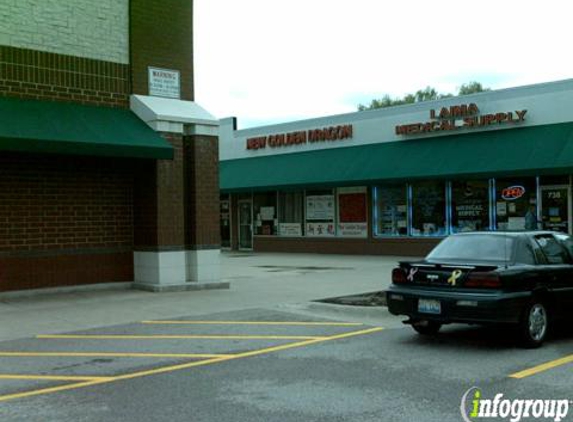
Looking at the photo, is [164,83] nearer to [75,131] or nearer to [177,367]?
[75,131]

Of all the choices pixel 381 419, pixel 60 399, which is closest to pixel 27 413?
pixel 60 399

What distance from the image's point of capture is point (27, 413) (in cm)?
594

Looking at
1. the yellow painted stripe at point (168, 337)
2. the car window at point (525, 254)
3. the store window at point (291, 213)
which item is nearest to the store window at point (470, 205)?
the store window at point (291, 213)

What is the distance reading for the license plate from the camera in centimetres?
842

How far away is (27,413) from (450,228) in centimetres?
1847

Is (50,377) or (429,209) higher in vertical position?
(429,209)

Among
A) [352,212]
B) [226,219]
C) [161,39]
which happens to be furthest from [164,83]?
[226,219]

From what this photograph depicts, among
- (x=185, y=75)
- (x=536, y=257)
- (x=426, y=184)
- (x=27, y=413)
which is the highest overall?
(x=185, y=75)

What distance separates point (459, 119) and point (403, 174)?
257 cm

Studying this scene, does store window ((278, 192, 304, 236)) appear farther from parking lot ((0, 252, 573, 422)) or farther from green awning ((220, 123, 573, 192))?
parking lot ((0, 252, 573, 422))

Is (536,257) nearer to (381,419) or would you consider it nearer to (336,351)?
(336,351)

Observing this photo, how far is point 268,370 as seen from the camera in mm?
7469

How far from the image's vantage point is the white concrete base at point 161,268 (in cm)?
1462

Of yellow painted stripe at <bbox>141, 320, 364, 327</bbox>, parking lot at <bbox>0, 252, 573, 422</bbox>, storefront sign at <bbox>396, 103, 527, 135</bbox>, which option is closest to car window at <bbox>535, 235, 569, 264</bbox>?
parking lot at <bbox>0, 252, 573, 422</bbox>
